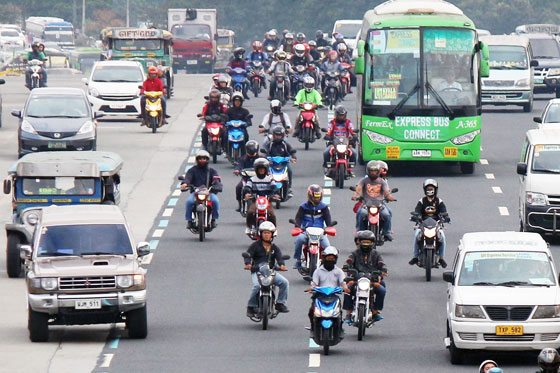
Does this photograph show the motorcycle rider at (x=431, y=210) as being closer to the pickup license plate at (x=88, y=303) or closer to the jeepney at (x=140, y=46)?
the pickup license plate at (x=88, y=303)

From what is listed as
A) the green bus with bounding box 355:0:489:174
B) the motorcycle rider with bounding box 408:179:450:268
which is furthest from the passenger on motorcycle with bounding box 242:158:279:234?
the green bus with bounding box 355:0:489:174

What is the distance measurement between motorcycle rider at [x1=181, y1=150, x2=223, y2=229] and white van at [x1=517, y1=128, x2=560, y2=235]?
531 centimetres

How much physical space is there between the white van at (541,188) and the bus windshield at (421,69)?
767 cm

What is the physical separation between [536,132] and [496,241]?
432 inches

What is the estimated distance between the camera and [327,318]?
25594mm

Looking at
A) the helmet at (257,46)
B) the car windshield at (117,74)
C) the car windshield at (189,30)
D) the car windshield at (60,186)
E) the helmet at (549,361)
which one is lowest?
the car windshield at (189,30)

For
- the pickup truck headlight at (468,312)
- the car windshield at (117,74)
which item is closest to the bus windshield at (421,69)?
the car windshield at (117,74)

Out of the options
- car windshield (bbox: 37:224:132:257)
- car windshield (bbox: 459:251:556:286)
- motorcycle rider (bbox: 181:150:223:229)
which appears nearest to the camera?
car windshield (bbox: 459:251:556:286)

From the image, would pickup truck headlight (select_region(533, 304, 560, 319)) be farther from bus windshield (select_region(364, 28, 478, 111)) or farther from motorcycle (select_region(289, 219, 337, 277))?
bus windshield (select_region(364, 28, 478, 111))

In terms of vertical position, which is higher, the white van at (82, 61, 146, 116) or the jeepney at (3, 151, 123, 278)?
the jeepney at (3, 151, 123, 278)

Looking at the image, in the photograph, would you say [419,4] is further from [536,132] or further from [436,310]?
[436,310]

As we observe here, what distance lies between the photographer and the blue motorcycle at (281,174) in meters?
38.9

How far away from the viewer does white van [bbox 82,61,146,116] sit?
56.3 meters

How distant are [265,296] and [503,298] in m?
3.81
